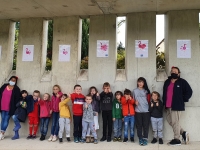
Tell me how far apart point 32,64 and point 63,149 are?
117 inches

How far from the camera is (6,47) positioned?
23.7 feet

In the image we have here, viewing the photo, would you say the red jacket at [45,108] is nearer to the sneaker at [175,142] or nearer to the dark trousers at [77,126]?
the dark trousers at [77,126]

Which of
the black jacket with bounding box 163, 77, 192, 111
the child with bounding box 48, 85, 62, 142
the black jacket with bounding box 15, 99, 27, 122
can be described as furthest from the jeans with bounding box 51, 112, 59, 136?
the black jacket with bounding box 163, 77, 192, 111

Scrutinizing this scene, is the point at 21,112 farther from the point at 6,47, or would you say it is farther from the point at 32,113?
the point at 6,47

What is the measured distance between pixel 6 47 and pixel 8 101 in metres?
1.86

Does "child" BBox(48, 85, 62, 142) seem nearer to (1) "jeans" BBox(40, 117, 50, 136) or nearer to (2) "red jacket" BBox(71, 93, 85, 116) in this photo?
(1) "jeans" BBox(40, 117, 50, 136)

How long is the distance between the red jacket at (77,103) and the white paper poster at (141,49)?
202cm

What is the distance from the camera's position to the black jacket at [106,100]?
5.91m

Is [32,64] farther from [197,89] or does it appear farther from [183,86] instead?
[197,89]

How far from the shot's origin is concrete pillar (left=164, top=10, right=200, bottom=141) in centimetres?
600

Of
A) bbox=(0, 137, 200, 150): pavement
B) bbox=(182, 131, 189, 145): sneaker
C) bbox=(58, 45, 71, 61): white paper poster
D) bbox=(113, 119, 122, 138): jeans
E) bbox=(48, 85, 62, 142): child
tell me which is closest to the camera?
bbox=(0, 137, 200, 150): pavement

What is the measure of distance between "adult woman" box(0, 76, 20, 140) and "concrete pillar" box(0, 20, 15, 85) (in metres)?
0.62

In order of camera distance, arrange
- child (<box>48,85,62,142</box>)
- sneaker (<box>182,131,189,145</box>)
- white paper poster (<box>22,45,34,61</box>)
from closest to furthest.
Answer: sneaker (<box>182,131,189,145</box>) → child (<box>48,85,62,142</box>) → white paper poster (<box>22,45,34,61</box>)

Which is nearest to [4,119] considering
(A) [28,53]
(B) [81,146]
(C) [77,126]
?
(A) [28,53]
